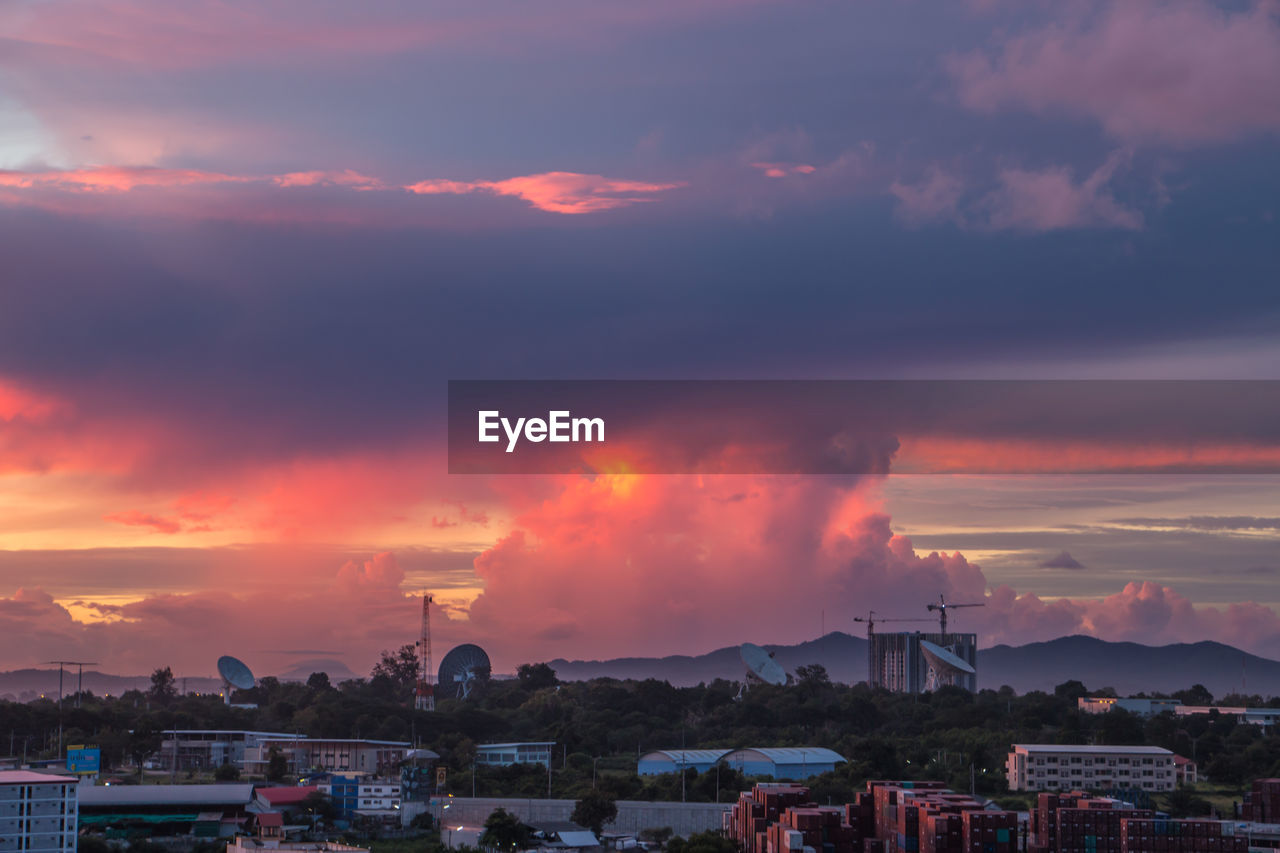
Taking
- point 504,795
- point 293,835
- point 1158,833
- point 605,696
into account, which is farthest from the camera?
point 605,696

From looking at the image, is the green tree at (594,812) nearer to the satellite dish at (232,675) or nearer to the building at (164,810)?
the building at (164,810)

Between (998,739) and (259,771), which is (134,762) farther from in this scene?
(998,739)

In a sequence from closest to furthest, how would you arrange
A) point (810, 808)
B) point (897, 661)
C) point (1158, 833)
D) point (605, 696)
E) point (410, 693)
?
point (1158, 833)
point (810, 808)
point (605, 696)
point (410, 693)
point (897, 661)

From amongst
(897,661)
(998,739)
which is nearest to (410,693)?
(897,661)

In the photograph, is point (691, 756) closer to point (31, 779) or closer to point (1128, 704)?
point (31, 779)

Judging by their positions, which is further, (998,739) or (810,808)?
(998,739)

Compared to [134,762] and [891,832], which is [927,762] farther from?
[134,762]

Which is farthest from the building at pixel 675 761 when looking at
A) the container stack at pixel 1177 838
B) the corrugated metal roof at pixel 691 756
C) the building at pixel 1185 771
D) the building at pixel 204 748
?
the container stack at pixel 1177 838

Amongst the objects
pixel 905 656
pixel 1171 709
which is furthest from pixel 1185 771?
pixel 905 656
